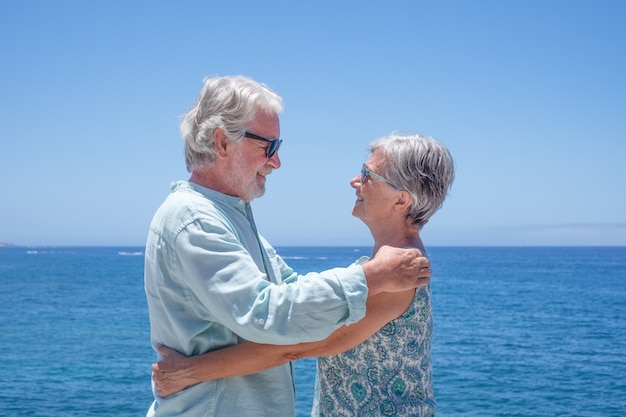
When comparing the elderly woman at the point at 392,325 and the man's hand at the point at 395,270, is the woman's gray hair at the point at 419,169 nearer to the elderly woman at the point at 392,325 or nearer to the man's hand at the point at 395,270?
the elderly woman at the point at 392,325

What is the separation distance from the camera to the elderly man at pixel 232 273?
2.10 meters

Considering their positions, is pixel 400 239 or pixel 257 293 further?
pixel 400 239

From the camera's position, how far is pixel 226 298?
2.10 metres

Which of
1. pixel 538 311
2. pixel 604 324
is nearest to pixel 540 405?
pixel 604 324

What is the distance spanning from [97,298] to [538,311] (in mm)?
27920

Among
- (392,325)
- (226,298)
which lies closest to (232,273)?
(226,298)

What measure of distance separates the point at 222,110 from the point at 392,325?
3.44 ft

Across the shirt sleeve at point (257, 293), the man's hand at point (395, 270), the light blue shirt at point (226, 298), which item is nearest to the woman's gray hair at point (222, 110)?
the light blue shirt at point (226, 298)

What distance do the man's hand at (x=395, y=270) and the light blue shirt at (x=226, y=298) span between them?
0.06 m

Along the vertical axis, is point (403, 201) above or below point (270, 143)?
below

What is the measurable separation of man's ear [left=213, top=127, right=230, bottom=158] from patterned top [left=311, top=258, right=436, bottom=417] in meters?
0.92

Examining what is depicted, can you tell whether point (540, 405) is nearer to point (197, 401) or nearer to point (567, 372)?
point (567, 372)

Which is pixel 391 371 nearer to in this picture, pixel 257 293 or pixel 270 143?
Result: pixel 257 293

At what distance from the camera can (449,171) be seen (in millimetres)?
2598
